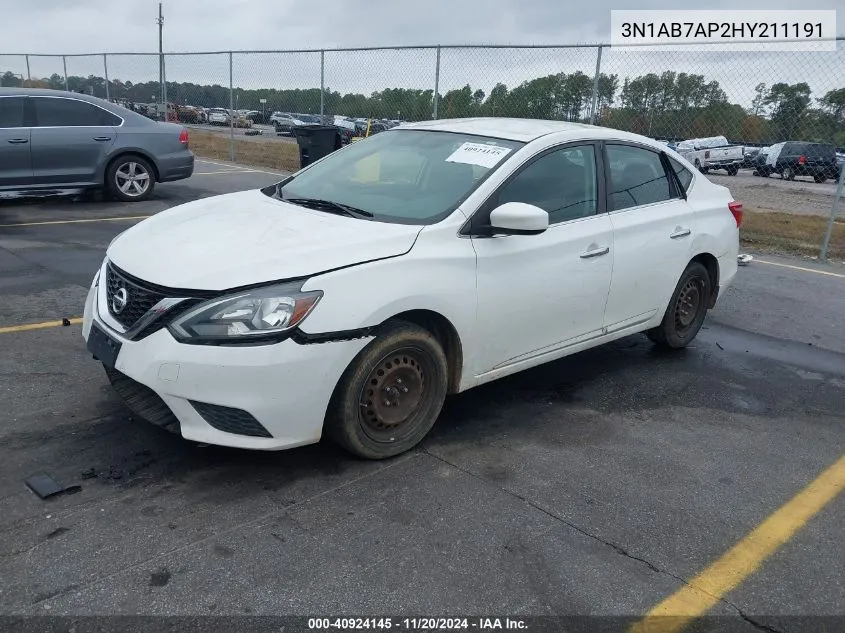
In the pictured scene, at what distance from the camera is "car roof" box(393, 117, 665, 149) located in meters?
4.48

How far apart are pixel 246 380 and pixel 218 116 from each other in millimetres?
19661

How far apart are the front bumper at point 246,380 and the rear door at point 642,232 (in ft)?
6.93

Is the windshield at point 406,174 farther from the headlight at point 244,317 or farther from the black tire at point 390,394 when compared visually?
the headlight at point 244,317

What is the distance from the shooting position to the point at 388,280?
3.45 m

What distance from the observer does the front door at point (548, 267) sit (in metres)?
3.94

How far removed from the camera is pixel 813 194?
784 inches

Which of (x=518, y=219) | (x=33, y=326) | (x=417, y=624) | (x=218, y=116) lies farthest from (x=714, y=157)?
(x=417, y=624)

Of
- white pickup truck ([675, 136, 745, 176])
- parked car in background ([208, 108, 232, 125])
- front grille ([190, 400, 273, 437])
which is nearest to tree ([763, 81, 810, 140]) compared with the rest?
white pickup truck ([675, 136, 745, 176])

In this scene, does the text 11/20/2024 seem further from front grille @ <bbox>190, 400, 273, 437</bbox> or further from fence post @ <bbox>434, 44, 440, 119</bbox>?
fence post @ <bbox>434, 44, 440, 119</bbox>

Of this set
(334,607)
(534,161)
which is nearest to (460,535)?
(334,607)

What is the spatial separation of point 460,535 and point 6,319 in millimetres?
4113

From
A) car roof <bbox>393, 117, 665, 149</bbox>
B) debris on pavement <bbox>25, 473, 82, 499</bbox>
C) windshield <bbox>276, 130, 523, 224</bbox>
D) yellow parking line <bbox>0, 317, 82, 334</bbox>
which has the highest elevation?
car roof <bbox>393, 117, 665, 149</bbox>

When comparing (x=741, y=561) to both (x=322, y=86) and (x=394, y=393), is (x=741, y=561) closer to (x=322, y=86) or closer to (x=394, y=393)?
(x=394, y=393)

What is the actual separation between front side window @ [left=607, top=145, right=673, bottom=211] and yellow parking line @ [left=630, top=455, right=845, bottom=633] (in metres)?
2.01
